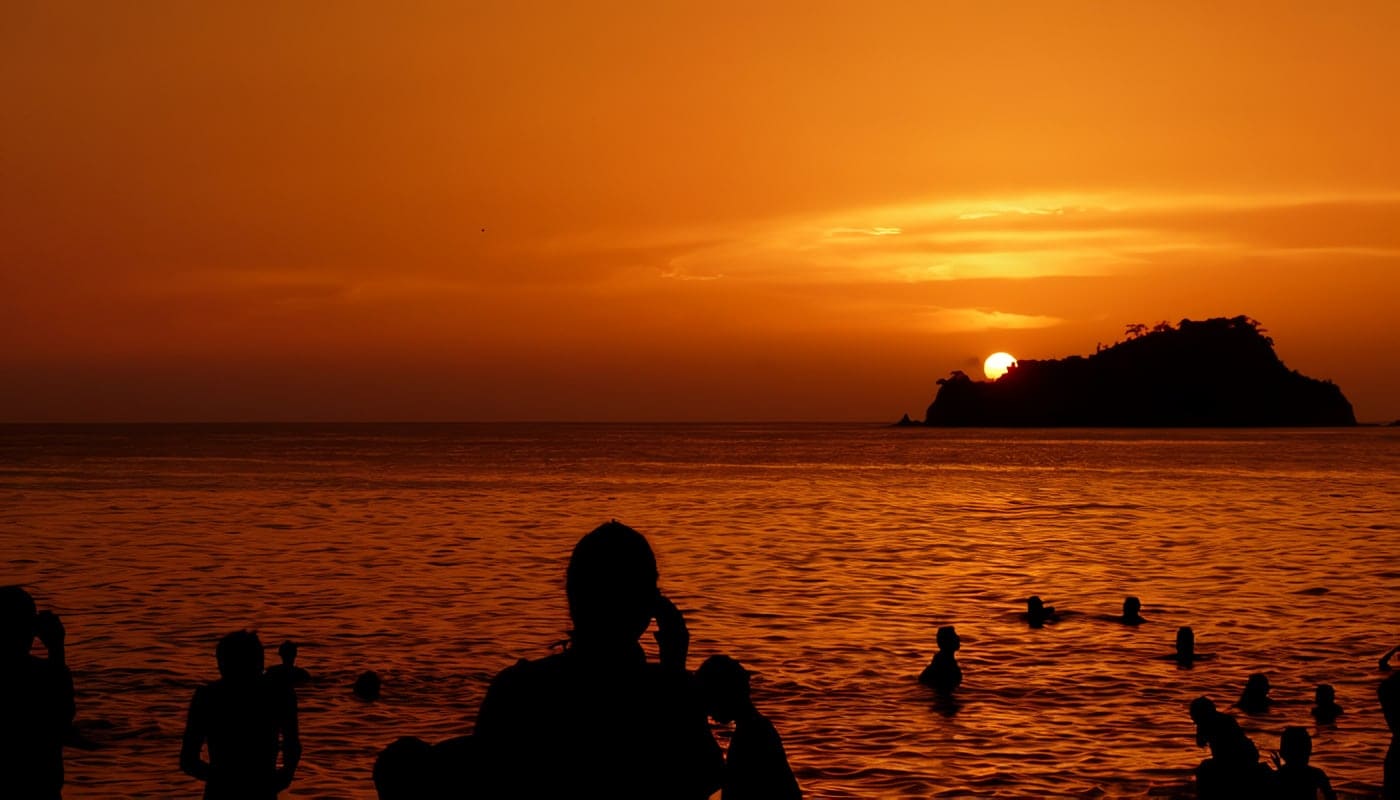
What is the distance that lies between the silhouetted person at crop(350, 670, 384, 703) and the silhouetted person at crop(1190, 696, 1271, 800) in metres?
12.3

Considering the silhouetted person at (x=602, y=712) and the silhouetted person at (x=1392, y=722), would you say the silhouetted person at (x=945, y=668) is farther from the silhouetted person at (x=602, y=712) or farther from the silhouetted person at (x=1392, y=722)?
the silhouetted person at (x=602, y=712)

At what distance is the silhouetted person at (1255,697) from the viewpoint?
18.0 metres

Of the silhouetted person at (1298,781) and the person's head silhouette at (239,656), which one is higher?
the person's head silhouette at (239,656)

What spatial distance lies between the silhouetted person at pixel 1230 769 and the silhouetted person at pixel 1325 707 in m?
8.59

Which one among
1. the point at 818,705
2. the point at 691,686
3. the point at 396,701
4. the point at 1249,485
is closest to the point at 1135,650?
the point at 818,705

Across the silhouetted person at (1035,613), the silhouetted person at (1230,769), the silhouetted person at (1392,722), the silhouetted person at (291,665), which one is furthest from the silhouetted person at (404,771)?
the silhouetted person at (1035,613)

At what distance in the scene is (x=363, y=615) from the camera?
2730cm

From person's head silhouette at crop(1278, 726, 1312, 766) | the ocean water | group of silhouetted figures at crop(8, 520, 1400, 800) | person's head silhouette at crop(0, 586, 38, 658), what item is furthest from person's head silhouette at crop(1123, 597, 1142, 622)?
person's head silhouette at crop(0, 586, 38, 658)

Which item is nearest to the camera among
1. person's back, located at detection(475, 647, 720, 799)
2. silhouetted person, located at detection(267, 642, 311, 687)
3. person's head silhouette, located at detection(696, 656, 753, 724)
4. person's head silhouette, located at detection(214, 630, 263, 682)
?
person's back, located at detection(475, 647, 720, 799)

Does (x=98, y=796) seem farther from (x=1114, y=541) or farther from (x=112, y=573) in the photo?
(x=1114, y=541)

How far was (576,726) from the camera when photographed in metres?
3.28

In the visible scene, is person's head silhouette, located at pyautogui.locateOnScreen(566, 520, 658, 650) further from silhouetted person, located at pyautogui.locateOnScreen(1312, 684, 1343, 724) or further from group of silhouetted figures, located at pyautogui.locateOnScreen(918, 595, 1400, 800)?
silhouetted person, located at pyautogui.locateOnScreen(1312, 684, 1343, 724)

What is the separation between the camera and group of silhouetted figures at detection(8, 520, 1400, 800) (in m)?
3.26

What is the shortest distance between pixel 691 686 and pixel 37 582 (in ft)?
111
